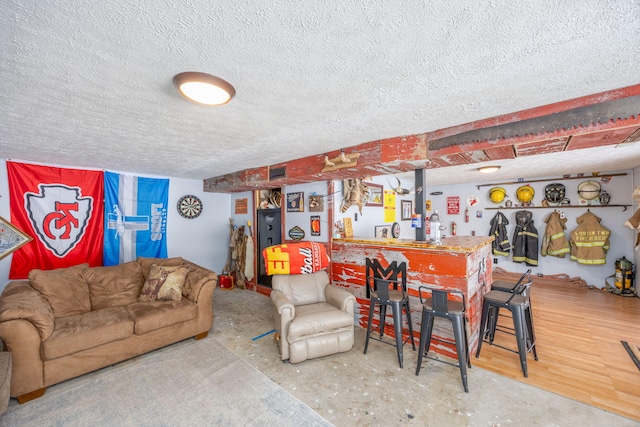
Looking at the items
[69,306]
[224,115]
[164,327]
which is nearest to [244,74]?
[224,115]

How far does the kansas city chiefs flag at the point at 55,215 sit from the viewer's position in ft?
11.1

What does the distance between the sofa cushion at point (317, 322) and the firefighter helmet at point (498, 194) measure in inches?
190

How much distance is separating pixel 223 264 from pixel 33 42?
16.3ft

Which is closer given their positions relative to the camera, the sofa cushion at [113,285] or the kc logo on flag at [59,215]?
the sofa cushion at [113,285]

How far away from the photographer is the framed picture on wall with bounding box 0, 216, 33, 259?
3.28m

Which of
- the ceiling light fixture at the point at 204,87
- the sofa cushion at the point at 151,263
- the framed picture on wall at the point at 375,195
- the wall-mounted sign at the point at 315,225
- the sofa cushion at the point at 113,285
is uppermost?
the ceiling light fixture at the point at 204,87

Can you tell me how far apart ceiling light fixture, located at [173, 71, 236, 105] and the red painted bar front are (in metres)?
2.31

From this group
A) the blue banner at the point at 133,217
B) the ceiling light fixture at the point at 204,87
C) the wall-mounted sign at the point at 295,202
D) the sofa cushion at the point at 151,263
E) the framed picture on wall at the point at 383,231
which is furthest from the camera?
the framed picture on wall at the point at 383,231

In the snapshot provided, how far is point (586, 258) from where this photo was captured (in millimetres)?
4746

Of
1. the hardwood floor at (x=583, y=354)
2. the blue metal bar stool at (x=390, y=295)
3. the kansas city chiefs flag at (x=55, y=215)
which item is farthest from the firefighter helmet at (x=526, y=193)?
the kansas city chiefs flag at (x=55, y=215)

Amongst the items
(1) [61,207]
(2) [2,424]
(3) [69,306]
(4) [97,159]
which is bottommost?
(2) [2,424]

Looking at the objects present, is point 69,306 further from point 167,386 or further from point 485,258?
point 485,258

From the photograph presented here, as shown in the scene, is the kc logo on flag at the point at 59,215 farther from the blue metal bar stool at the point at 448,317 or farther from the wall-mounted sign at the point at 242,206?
the blue metal bar stool at the point at 448,317

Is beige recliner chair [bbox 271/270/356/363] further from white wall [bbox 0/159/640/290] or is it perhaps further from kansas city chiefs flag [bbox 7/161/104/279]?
kansas city chiefs flag [bbox 7/161/104/279]
